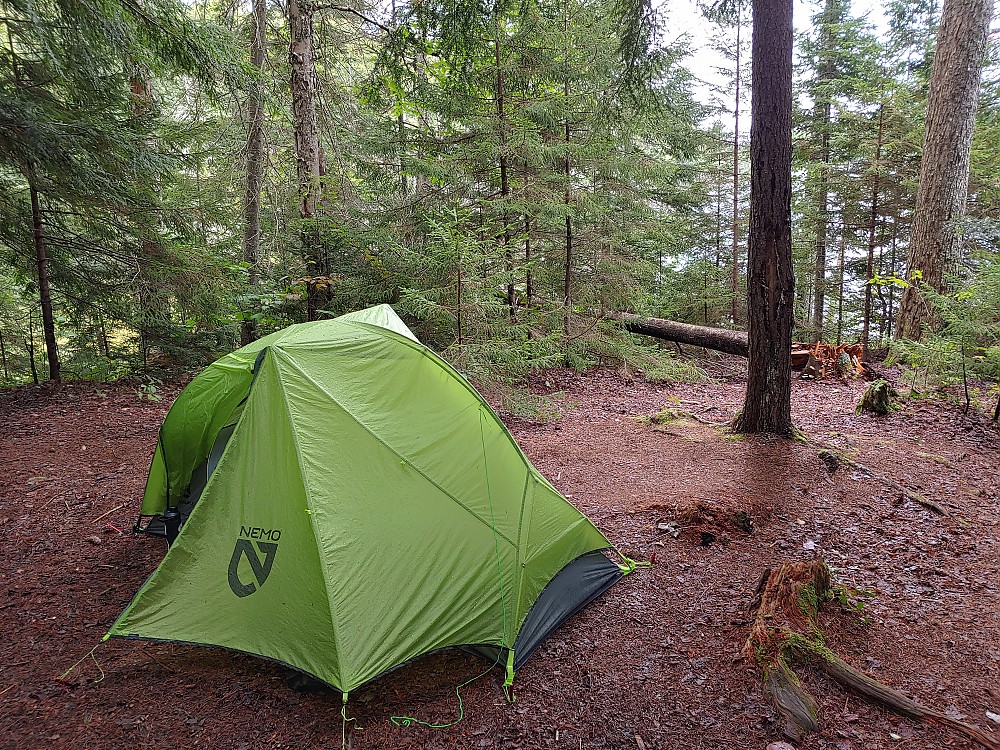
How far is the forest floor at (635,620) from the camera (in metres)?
2.35

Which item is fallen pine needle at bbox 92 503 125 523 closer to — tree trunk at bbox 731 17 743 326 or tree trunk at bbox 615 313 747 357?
tree trunk at bbox 615 313 747 357

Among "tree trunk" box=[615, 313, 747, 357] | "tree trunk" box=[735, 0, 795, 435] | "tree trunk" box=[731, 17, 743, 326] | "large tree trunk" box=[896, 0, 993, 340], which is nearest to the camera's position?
"tree trunk" box=[735, 0, 795, 435]

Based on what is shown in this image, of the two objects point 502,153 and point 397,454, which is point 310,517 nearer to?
point 397,454

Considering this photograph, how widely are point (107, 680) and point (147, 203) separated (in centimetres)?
629

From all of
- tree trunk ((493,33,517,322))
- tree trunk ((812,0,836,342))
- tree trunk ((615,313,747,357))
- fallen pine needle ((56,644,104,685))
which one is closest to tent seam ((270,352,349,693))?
fallen pine needle ((56,644,104,685))

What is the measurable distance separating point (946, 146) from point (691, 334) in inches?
199

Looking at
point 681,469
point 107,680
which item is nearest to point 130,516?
point 107,680

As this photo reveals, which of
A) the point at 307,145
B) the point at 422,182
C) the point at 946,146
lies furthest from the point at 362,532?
the point at 946,146

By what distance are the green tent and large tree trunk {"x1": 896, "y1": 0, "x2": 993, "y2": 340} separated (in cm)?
837

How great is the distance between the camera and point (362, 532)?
9.00 ft

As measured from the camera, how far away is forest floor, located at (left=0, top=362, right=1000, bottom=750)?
2354 millimetres

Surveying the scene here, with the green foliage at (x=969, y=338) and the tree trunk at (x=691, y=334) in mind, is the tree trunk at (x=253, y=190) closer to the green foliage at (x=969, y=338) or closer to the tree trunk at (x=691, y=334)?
the tree trunk at (x=691, y=334)

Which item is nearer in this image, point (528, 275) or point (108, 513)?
point (108, 513)

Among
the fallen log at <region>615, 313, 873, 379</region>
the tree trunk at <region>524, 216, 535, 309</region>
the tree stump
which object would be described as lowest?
the tree stump
